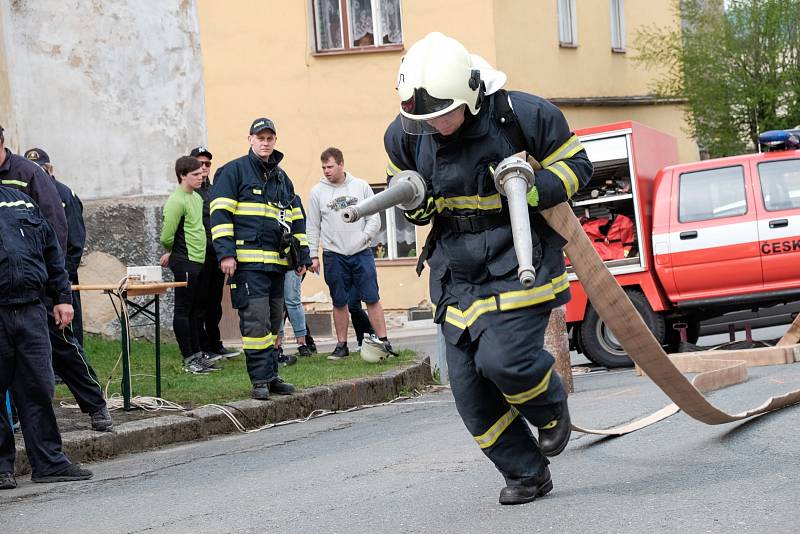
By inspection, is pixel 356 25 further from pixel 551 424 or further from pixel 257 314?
pixel 551 424

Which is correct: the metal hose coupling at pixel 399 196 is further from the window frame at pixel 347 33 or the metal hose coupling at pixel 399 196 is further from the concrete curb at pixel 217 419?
the window frame at pixel 347 33

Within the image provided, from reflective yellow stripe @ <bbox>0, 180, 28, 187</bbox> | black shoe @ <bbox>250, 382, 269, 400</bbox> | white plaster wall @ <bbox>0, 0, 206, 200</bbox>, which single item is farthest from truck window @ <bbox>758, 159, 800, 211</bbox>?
reflective yellow stripe @ <bbox>0, 180, 28, 187</bbox>

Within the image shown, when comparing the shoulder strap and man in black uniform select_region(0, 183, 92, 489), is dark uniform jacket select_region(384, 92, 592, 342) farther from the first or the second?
man in black uniform select_region(0, 183, 92, 489)

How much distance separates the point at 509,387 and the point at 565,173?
0.91m

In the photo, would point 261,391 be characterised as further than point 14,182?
Yes

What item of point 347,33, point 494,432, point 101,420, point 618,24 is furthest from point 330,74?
point 494,432

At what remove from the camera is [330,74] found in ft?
71.8

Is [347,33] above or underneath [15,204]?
above

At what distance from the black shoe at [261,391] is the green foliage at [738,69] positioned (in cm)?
1395

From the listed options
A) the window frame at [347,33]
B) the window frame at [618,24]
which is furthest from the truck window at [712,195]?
the window frame at [618,24]

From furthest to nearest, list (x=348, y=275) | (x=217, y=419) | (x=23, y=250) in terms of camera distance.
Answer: (x=348, y=275), (x=217, y=419), (x=23, y=250)

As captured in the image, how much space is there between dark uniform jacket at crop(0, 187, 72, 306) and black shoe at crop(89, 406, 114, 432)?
49.0 inches

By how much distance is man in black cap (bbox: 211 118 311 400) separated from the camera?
9594mm

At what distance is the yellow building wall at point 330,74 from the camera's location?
837 inches
